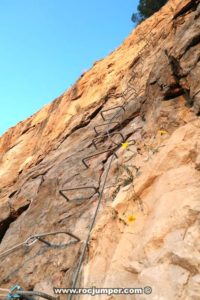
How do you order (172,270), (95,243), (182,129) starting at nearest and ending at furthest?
(172,270) → (95,243) → (182,129)

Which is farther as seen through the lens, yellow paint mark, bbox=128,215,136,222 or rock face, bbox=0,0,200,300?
yellow paint mark, bbox=128,215,136,222

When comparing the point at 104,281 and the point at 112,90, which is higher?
the point at 112,90

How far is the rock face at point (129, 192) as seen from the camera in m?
2.74

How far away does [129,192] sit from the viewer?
3.60 meters


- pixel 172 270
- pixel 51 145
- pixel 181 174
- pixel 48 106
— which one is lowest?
pixel 172 270

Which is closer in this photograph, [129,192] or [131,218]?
[131,218]

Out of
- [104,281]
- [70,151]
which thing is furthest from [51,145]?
[104,281]

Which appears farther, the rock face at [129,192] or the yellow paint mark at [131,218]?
the yellow paint mark at [131,218]

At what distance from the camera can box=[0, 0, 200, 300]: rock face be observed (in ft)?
9.00

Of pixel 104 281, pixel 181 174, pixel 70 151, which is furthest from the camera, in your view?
pixel 70 151

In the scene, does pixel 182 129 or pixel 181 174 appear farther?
pixel 182 129

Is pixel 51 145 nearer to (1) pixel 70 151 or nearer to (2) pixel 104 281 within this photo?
(1) pixel 70 151

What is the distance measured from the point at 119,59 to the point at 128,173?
6.25 m

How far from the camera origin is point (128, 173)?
4082 mm
